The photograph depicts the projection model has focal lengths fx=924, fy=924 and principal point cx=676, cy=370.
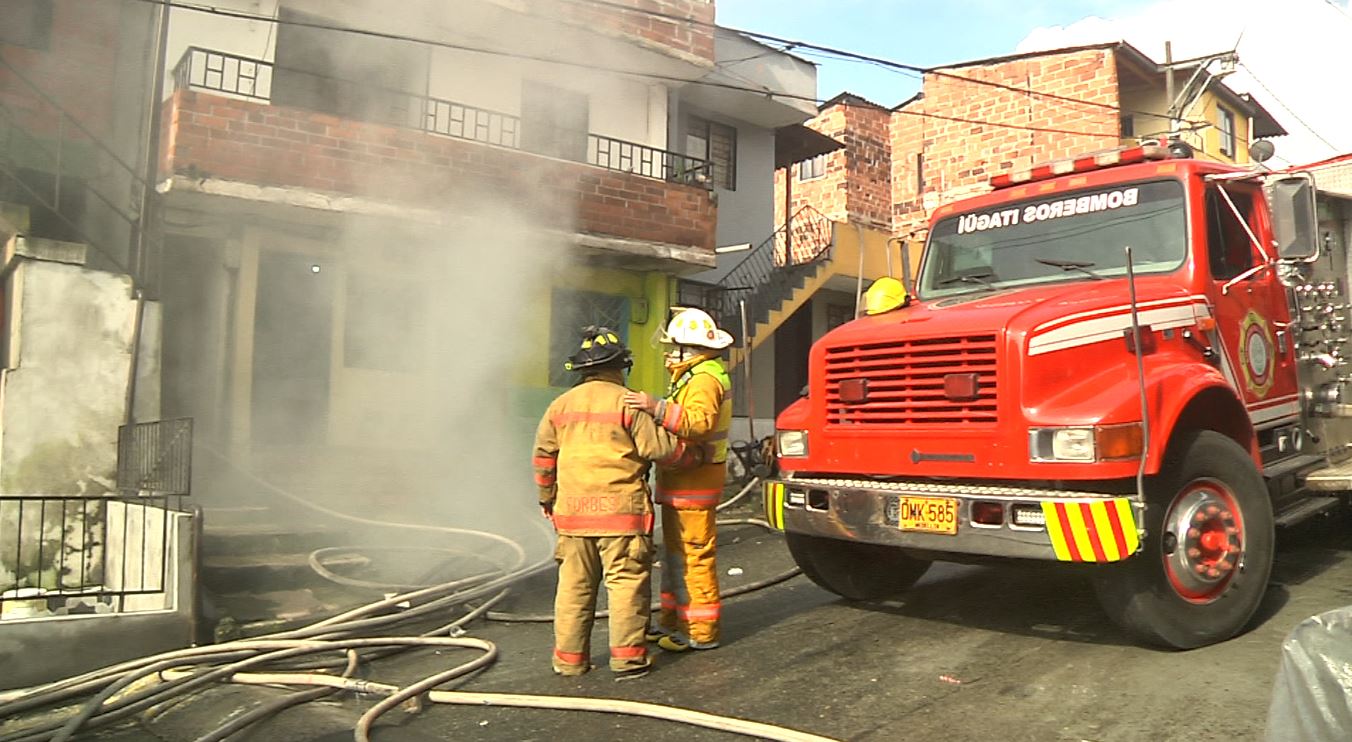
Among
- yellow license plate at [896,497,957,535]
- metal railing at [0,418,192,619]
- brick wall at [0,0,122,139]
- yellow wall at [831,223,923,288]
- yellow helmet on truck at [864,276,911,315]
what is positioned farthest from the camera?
yellow wall at [831,223,923,288]

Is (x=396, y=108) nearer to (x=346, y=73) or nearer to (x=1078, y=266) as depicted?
(x=346, y=73)

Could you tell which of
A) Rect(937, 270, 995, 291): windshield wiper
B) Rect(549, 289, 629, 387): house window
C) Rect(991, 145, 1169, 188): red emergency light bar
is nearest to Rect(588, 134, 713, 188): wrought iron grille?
Rect(549, 289, 629, 387): house window

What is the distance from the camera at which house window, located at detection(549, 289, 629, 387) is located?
1191 centimetres

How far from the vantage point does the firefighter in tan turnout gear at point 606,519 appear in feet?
13.4

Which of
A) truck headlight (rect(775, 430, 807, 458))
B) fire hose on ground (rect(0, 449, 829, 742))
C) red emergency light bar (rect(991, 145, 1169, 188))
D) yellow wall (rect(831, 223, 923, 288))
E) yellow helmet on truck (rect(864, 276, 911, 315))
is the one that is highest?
yellow wall (rect(831, 223, 923, 288))

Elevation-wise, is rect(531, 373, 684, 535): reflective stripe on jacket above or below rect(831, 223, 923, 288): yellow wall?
below

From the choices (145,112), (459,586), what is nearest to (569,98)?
(145,112)

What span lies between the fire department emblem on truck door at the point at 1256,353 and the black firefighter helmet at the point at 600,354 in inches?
128

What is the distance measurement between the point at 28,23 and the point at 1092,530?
10528mm

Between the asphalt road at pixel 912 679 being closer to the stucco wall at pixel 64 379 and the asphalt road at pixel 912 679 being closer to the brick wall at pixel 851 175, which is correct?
the stucco wall at pixel 64 379

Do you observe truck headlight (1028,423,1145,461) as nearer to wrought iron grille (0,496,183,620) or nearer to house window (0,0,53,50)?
wrought iron grille (0,496,183,620)

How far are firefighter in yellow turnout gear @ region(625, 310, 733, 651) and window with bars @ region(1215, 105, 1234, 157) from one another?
79.6 feet

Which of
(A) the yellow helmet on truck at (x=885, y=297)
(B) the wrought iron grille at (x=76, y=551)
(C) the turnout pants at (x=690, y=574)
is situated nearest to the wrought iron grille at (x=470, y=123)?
(B) the wrought iron grille at (x=76, y=551)

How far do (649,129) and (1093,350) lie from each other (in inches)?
375
